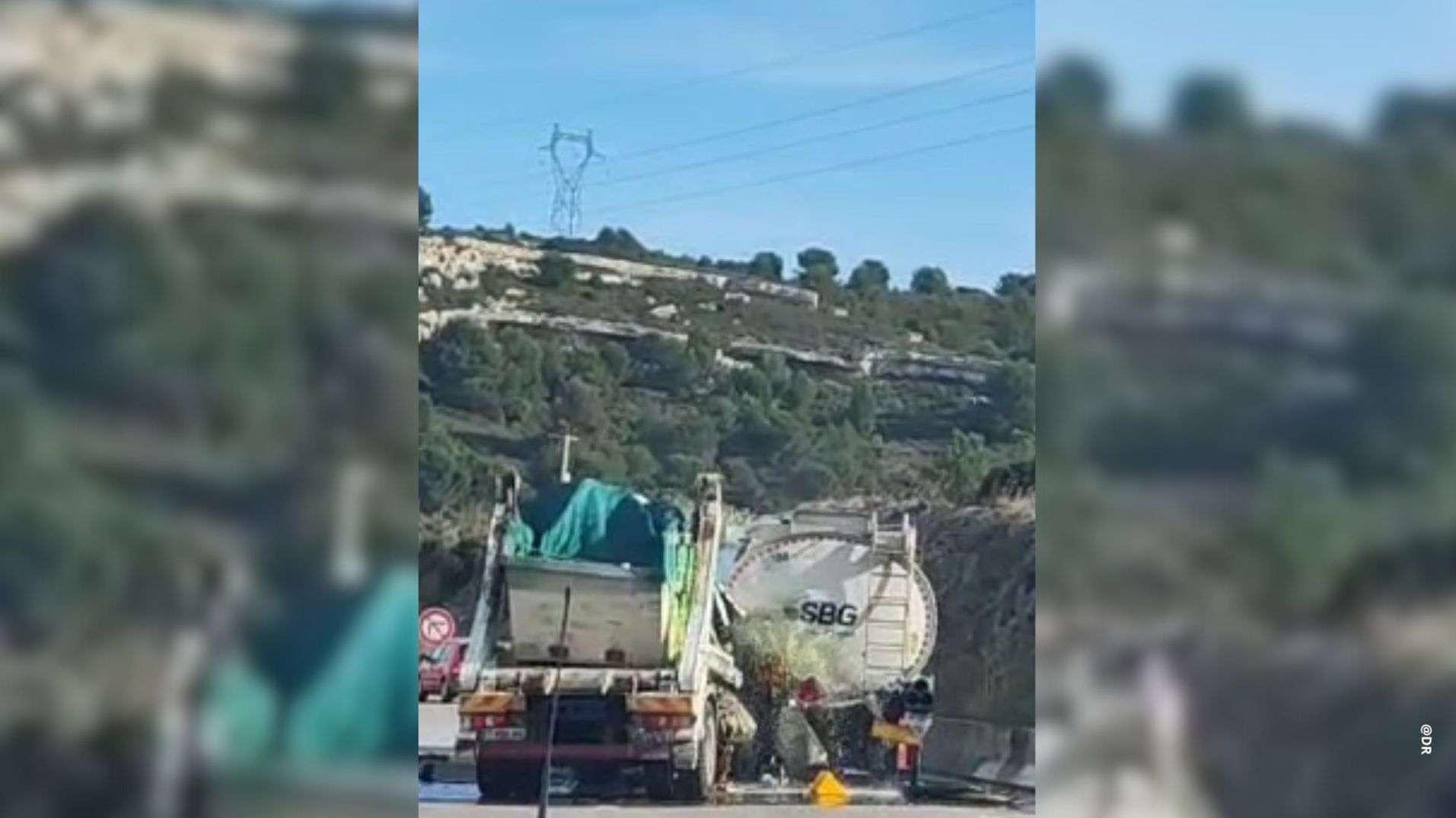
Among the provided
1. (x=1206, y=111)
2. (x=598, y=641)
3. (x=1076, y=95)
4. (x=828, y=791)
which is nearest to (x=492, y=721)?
(x=598, y=641)

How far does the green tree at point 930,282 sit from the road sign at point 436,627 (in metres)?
1.27

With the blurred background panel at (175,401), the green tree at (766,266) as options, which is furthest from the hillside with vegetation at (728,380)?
the blurred background panel at (175,401)

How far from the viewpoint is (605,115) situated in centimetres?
496

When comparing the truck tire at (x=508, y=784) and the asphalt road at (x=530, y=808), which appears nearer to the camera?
the asphalt road at (x=530, y=808)

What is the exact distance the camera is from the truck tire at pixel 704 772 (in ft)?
17.4

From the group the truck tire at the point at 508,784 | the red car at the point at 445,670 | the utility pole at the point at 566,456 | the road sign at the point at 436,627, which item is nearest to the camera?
the road sign at the point at 436,627

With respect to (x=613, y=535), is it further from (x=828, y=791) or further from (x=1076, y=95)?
(x=1076, y=95)

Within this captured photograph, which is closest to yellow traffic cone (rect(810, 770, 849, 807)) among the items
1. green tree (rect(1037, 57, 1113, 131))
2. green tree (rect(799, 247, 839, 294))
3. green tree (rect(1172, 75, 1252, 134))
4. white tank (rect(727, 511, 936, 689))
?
white tank (rect(727, 511, 936, 689))

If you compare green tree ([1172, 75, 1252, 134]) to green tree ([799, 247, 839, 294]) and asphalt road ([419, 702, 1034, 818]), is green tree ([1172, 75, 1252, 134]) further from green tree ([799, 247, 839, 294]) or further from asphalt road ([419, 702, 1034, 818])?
asphalt road ([419, 702, 1034, 818])

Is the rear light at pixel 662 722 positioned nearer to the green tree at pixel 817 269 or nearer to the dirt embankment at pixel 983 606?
the dirt embankment at pixel 983 606

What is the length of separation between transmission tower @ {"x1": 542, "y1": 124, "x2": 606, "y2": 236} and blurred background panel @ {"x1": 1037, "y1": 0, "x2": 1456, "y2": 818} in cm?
101

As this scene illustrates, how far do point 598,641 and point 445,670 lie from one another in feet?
1.20

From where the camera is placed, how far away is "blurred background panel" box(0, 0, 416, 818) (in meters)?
3.55

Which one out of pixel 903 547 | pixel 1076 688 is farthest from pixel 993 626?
pixel 1076 688
